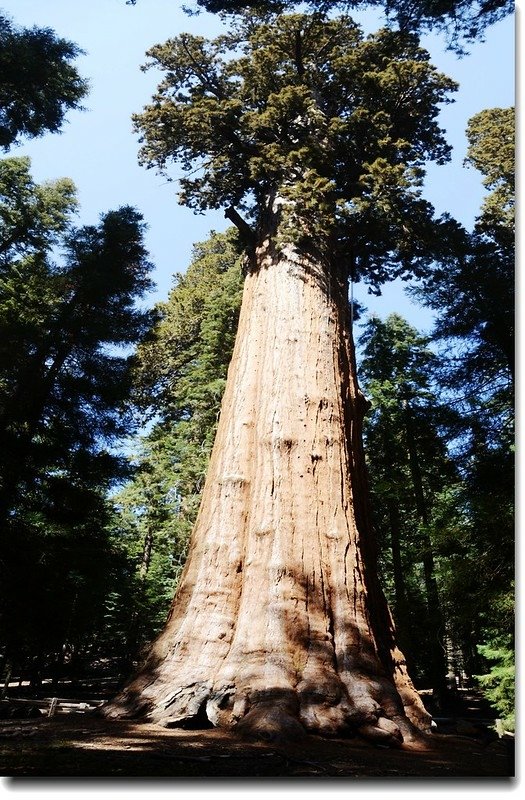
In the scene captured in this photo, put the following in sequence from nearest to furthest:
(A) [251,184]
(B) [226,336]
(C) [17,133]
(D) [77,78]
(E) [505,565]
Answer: (E) [505,565], (C) [17,133], (D) [77,78], (A) [251,184], (B) [226,336]

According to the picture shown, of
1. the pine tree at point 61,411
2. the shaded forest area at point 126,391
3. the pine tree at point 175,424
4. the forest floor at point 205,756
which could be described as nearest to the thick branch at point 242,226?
the shaded forest area at point 126,391

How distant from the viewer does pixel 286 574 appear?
4527 millimetres

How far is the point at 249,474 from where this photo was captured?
5.42 metres

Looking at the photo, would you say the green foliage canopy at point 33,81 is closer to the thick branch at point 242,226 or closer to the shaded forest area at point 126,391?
the shaded forest area at point 126,391

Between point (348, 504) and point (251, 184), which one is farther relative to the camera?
point (251, 184)

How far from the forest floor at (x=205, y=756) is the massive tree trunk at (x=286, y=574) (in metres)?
0.22

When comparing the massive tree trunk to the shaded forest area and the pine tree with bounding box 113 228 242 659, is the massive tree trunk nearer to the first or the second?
the shaded forest area

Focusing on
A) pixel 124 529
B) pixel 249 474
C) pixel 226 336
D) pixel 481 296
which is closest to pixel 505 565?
pixel 249 474

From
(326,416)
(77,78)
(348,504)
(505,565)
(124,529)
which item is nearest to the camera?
(348,504)

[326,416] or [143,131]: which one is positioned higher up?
[143,131]

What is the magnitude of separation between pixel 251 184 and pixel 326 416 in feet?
14.7

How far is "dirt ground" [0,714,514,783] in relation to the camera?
273cm

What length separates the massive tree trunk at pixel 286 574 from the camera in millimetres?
3916

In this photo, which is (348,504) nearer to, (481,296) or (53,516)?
(481,296)
